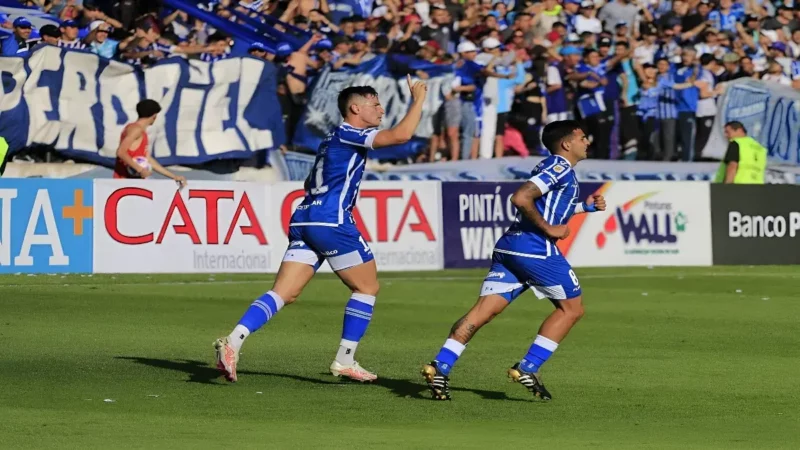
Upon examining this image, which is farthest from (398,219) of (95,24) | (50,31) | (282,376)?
(282,376)

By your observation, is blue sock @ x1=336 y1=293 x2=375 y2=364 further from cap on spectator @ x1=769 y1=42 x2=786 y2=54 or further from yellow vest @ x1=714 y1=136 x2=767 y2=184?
cap on spectator @ x1=769 y1=42 x2=786 y2=54

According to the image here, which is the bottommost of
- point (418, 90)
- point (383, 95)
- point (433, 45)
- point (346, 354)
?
point (383, 95)

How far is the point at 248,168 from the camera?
23906mm

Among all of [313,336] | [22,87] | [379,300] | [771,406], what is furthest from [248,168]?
[771,406]

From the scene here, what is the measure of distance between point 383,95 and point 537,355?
16.1m

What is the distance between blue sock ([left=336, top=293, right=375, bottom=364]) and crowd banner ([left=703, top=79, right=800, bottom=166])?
65.3ft

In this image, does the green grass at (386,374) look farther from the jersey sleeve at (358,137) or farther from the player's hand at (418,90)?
the player's hand at (418,90)

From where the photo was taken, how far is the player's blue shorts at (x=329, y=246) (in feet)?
32.4

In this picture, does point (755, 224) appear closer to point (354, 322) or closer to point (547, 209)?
point (354, 322)

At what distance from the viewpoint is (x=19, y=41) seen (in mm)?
22047

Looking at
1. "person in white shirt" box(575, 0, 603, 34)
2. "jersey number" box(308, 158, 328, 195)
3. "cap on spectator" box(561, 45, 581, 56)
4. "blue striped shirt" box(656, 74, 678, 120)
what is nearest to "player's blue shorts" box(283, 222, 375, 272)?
"jersey number" box(308, 158, 328, 195)

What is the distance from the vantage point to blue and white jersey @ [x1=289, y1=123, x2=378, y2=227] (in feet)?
32.3

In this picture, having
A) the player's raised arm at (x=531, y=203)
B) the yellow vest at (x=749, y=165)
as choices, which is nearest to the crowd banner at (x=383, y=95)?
the yellow vest at (x=749, y=165)

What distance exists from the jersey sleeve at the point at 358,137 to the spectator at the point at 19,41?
522 inches
